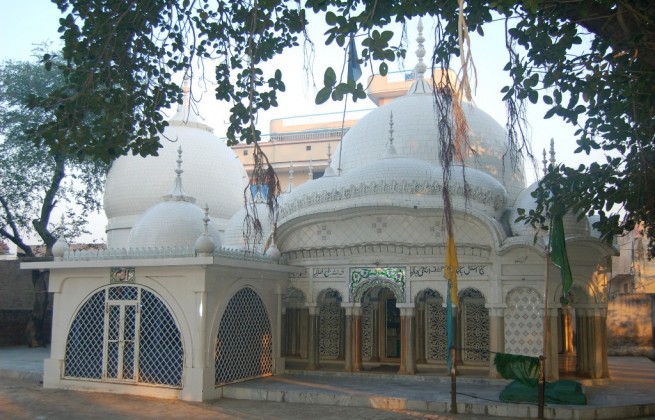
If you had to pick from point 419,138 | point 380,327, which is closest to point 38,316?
point 380,327

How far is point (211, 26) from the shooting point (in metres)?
8.23

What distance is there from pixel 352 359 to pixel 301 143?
96.5ft

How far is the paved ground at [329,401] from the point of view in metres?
10.2

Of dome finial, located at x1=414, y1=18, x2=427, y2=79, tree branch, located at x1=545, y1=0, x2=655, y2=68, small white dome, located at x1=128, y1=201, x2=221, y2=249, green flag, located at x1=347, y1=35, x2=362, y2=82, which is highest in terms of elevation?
dome finial, located at x1=414, y1=18, x2=427, y2=79

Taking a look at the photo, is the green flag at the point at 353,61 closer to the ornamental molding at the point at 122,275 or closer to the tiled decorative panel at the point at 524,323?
the ornamental molding at the point at 122,275

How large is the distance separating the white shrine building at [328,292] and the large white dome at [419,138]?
56cm

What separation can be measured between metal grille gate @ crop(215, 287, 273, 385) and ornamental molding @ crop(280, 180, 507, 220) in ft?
9.12

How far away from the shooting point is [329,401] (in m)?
11.2

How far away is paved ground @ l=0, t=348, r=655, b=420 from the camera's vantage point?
10203 millimetres

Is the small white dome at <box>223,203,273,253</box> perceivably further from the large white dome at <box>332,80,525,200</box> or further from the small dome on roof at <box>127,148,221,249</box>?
the large white dome at <box>332,80,525,200</box>

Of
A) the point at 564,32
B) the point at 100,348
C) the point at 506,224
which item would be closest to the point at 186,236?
the point at 100,348

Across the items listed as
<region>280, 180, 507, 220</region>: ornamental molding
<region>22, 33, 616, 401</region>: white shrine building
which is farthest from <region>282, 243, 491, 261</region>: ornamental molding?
<region>280, 180, 507, 220</region>: ornamental molding

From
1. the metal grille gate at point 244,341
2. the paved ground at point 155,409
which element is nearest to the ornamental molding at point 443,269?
the metal grille gate at point 244,341

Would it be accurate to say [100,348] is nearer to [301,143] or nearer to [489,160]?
[489,160]
